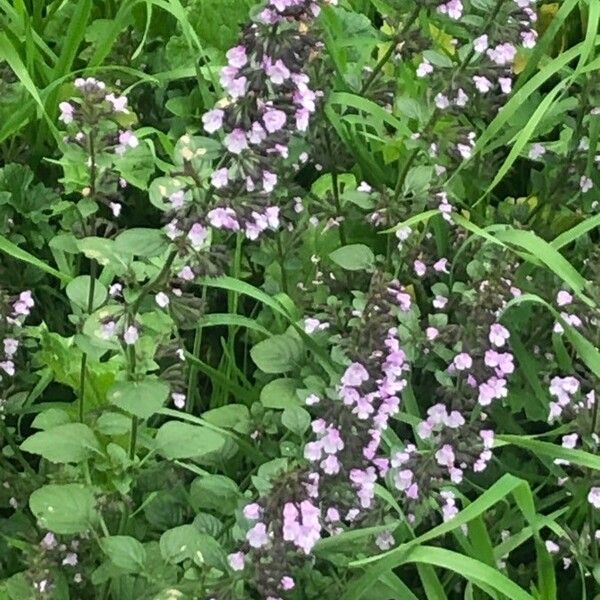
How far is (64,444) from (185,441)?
0.12 meters

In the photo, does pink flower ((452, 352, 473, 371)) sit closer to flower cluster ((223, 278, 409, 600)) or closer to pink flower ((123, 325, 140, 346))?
flower cluster ((223, 278, 409, 600))

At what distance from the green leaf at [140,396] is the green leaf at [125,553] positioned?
0.41 feet

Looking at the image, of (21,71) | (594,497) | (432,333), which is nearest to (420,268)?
(432,333)

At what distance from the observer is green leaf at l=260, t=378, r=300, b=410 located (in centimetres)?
106

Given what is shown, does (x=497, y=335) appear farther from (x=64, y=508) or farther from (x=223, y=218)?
(x=64, y=508)

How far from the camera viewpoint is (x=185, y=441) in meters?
1.02

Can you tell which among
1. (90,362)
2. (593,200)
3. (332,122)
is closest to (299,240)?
(332,122)

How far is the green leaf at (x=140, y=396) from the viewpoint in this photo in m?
0.95

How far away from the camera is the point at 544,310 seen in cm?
139

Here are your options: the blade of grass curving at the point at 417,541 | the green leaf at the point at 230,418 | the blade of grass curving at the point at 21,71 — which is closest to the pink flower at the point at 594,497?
the blade of grass curving at the point at 417,541

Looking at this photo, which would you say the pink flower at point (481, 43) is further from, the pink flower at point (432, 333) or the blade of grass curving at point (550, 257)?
the pink flower at point (432, 333)

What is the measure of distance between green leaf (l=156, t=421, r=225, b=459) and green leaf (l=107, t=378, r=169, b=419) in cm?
5

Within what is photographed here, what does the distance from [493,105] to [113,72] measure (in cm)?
63

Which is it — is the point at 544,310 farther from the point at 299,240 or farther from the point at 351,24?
the point at 351,24
